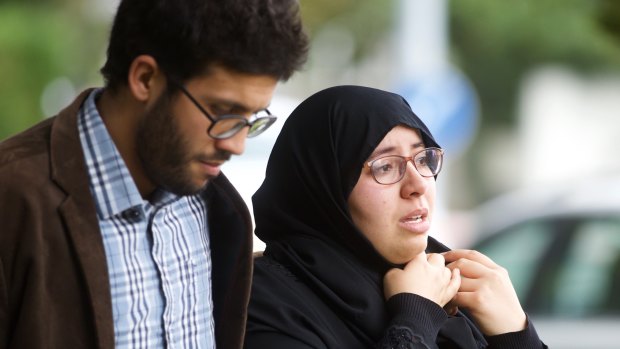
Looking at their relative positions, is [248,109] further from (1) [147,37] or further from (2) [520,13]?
(2) [520,13]

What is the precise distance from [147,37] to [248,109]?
0.92 ft

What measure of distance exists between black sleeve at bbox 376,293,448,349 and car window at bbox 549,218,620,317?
342 cm

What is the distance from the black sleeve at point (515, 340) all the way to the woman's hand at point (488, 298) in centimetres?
Answer: 1

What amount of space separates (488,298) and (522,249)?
11.6 ft

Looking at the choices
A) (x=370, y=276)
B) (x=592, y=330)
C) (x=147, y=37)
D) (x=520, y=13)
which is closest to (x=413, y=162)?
(x=370, y=276)

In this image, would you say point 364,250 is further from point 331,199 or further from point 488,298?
point 488,298

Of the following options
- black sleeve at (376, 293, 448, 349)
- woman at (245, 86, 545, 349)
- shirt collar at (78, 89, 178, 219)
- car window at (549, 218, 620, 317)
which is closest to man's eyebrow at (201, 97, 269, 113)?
shirt collar at (78, 89, 178, 219)

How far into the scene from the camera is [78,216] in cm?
270

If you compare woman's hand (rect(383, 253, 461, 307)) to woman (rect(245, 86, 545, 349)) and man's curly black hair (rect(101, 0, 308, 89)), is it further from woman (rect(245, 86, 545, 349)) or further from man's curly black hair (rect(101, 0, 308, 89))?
man's curly black hair (rect(101, 0, 308, 89))

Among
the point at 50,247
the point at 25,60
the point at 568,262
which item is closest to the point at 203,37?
the point at 50,247

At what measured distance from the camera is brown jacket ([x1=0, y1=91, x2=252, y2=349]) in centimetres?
261

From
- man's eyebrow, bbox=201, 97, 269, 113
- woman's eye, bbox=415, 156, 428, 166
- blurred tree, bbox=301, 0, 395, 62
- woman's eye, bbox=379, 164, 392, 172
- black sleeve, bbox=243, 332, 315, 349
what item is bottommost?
black sleeve, bbox=243, 332, 315, 349

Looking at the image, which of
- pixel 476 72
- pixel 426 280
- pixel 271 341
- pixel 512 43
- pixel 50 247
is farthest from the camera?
pixel 476 72

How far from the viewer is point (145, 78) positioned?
9.41 feet
